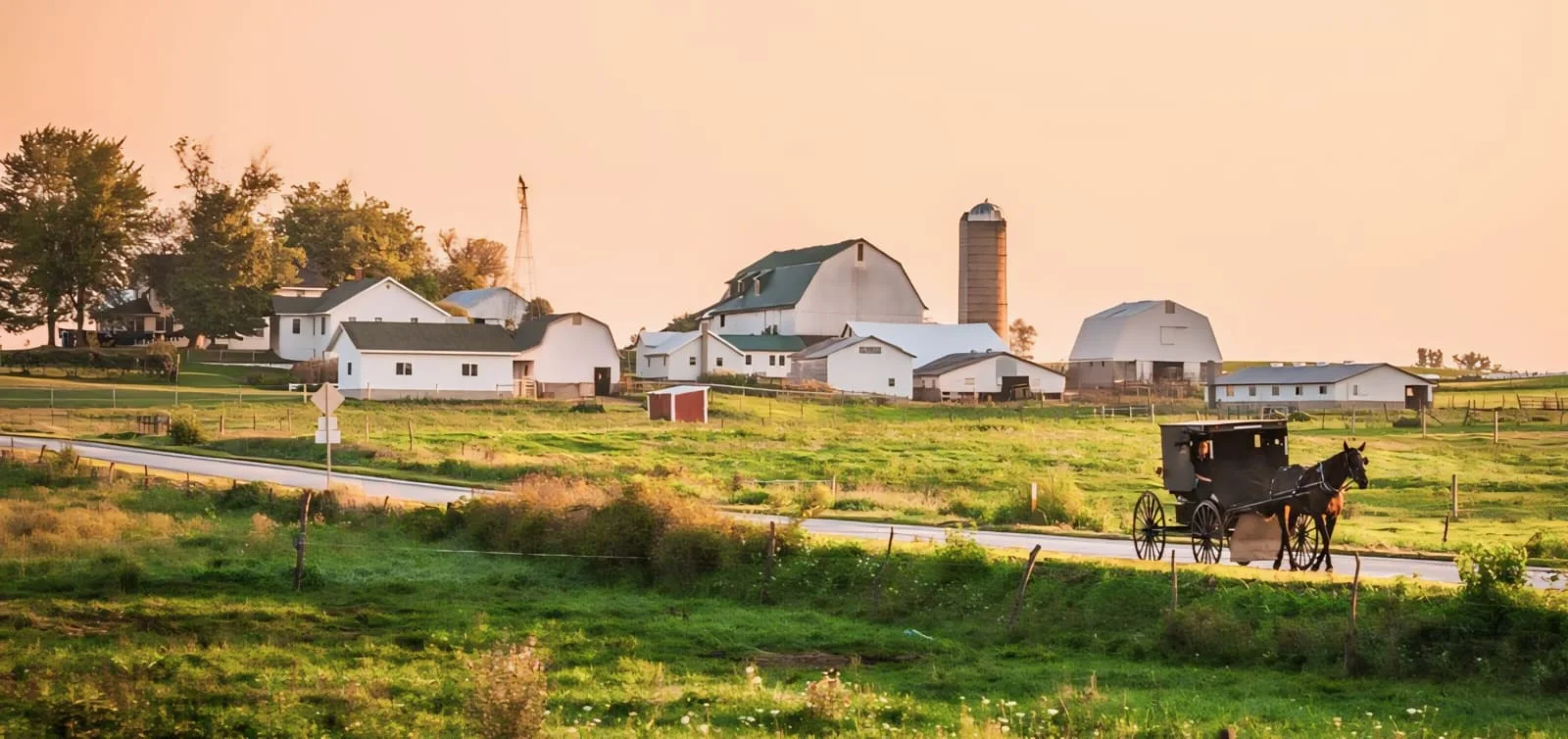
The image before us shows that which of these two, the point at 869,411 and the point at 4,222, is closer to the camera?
the point at 869,411

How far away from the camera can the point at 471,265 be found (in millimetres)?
150250

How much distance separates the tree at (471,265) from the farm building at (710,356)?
41.1 metres

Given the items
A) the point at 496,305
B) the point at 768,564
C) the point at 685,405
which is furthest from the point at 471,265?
the point at 768,564

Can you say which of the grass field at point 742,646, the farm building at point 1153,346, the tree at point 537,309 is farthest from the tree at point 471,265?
the grass field at point 742,646

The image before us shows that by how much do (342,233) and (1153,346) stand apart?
62.7 m

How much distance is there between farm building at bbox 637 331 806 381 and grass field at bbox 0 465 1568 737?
72.6 meters

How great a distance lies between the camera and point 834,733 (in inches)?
698

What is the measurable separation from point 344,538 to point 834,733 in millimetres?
20491

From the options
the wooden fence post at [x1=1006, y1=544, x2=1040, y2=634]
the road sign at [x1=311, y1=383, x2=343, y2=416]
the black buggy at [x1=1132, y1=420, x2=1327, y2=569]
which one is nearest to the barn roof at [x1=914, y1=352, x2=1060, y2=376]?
the road sign at [x1=311, y1=383, x2=343, y2=416]

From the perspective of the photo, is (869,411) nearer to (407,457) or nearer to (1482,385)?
(407,457)

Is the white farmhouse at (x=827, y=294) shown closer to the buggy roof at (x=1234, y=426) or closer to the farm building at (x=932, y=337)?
the farm building at (x=932, y=337)

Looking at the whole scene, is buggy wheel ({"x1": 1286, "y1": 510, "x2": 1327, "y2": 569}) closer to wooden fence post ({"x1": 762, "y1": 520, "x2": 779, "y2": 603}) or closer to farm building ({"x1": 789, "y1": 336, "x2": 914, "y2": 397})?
wooden fence post ({"x1": 762, "y1": 520, "x2": 779, "y2": 603})

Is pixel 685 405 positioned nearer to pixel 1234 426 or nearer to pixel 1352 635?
pixel 1234 426

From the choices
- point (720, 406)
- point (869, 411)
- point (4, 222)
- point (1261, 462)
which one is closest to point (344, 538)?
point (1261, 462)
